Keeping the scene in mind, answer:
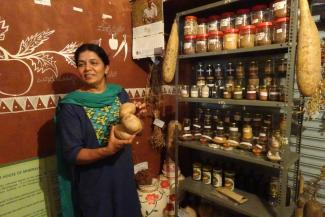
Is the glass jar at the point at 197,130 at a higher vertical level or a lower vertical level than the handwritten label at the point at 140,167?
→ higher

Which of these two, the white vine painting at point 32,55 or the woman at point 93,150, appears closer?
the woman at point 93,150

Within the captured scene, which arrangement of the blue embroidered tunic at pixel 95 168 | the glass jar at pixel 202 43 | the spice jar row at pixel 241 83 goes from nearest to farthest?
1. the blue embroidered tunic at pixel 95 168
2. the spice jar row at pixel 241 83
3. the glass jar at pixel 202 43

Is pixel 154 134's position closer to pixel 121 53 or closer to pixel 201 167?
pixel 201 167

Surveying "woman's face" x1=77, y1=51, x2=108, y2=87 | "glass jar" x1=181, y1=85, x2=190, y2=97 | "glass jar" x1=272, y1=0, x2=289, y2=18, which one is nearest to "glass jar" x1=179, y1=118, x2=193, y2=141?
"glass jar" x1=181, y1=85, x2=190, y2=97

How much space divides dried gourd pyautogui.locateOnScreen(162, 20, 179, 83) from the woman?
1.42 ft

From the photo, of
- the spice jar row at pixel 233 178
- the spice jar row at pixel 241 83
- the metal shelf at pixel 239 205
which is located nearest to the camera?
the spice jar row at pixel 241 83

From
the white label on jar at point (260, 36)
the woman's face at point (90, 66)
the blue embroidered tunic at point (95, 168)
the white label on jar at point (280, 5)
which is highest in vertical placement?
the white label on jar at point (280, 5)

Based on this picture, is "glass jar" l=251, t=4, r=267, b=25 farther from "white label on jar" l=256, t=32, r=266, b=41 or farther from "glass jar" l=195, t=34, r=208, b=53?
"glass jar" l=195, t=34, r=208, b=53

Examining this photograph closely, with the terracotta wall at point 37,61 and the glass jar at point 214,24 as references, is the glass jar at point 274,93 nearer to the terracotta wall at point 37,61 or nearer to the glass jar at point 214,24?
the glass jar at point 214,24

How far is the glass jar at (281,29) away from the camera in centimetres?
129

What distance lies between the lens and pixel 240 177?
1.88 meters

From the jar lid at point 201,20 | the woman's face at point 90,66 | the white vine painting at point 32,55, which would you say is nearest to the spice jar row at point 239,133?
the jar lid at point 201,20

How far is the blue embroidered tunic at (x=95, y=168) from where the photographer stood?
4.00 ft

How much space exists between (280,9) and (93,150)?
4.11 feet
